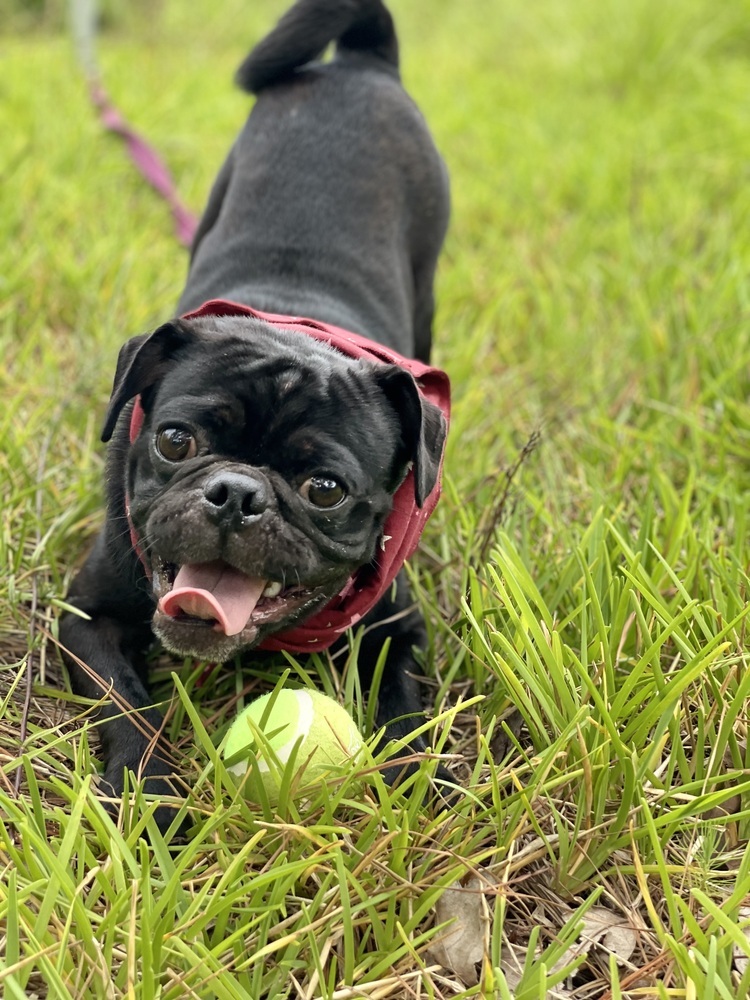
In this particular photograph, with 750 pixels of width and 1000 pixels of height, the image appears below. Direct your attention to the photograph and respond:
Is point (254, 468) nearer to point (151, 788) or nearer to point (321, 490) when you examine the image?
point (321, 490)

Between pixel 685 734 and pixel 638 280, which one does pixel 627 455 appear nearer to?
pixel 685 734

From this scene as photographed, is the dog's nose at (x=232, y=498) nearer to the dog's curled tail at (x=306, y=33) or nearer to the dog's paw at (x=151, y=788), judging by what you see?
the dog's paw at (x=151, y=788)

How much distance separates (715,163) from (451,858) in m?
5.51

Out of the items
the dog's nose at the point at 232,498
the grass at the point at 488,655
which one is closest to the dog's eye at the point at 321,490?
the dog's nose at the point at 232,498

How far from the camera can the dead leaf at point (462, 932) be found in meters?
1.99

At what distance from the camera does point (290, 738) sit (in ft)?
7.11

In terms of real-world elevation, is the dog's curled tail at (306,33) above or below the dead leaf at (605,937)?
above

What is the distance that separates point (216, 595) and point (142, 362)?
661 mm

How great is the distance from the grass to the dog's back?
1.98 feet

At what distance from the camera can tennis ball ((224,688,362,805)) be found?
6.86 feet

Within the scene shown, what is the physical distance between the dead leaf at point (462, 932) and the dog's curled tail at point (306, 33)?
320 centimetres

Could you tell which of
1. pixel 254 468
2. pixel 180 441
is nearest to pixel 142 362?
pixel 180 441

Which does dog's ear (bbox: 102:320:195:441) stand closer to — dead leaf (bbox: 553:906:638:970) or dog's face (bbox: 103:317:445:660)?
dog's face (bbox: 103:317:445:660)

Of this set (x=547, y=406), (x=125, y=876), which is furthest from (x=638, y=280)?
(x=125, y=876)
